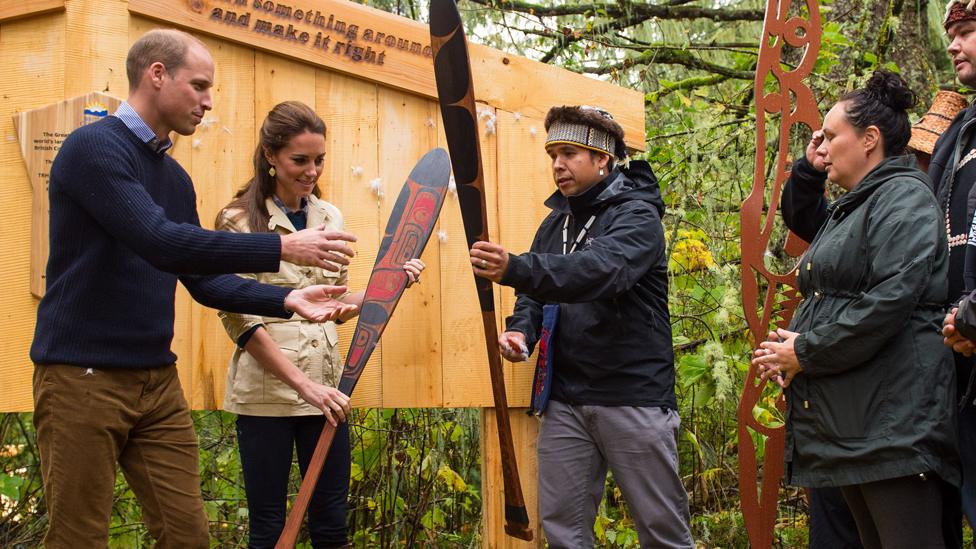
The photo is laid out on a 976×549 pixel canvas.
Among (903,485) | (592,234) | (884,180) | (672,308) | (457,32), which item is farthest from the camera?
(672,308)

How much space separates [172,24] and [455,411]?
2.32 meters

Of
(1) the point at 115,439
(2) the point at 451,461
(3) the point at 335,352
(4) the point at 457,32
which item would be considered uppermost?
(4) the point at 457,32

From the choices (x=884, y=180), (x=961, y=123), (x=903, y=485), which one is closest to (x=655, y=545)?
(x=903, y=485)

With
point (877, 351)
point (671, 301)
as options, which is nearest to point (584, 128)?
point (877, 351)

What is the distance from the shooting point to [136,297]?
90.6 inches

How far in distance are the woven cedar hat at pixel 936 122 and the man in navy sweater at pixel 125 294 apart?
1883 millimetres

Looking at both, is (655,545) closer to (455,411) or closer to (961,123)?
(961,123)

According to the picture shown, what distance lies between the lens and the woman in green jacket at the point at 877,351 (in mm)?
2236

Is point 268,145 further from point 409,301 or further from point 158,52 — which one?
point 409,301

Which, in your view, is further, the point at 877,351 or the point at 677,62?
the point at 677,62

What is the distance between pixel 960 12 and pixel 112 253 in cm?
230

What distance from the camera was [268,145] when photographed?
9.13 ft

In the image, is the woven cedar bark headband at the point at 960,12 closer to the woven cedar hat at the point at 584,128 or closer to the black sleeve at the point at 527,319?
the woven cedar hat at the point at 584,128

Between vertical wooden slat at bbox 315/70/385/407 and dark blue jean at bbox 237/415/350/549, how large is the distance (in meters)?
0.36
